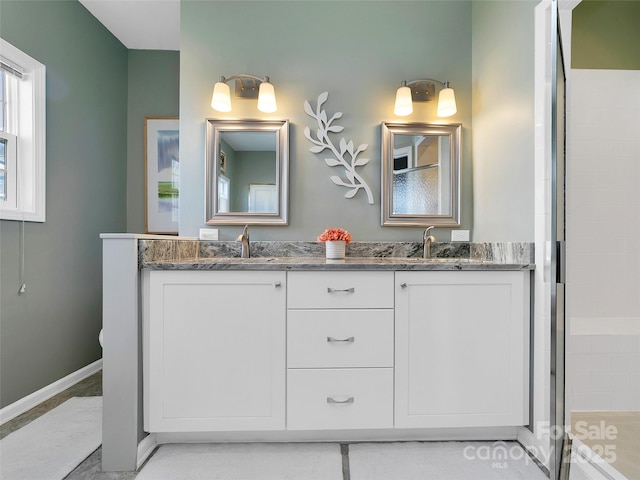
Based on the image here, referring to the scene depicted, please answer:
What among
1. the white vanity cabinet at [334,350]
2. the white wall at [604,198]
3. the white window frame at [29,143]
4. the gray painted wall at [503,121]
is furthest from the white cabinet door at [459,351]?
the white window frame at [29,143]

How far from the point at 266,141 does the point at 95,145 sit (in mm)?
1431

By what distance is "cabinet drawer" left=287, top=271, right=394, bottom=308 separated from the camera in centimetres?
155

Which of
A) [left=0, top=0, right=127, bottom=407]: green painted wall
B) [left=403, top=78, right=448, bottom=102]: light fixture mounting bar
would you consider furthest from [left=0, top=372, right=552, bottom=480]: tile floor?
[left=403, top=78, right=448, bottom=102]: light fixture mounting bar

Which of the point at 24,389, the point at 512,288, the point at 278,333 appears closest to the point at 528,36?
the point at 512,288

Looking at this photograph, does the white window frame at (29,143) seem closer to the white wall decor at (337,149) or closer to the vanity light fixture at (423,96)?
the white wall decor at (337,149)

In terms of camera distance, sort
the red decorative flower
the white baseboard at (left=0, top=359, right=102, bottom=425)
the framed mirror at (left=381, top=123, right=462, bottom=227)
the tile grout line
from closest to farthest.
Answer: the tile grout line → the white baseboard at (left=0, top=359, right=102, bottom=425) → the red decorative flower → the framed mirror at (left=381, top=123, right=462, bottom=227)

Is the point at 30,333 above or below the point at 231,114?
below

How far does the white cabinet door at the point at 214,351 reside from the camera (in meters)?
1.51

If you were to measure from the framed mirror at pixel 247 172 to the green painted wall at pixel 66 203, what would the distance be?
104 centimetres

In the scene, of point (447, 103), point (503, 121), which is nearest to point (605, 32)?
point (503, 121)

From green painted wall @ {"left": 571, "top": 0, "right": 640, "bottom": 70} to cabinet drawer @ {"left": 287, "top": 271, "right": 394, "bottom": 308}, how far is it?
4.94 ft

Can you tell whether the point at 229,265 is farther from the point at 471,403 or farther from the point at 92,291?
the point at 92,291

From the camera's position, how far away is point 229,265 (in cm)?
152

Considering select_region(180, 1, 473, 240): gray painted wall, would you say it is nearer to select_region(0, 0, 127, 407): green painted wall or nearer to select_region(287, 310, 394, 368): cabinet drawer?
select_region(287, 310, 394, 368): cabinet drawer
